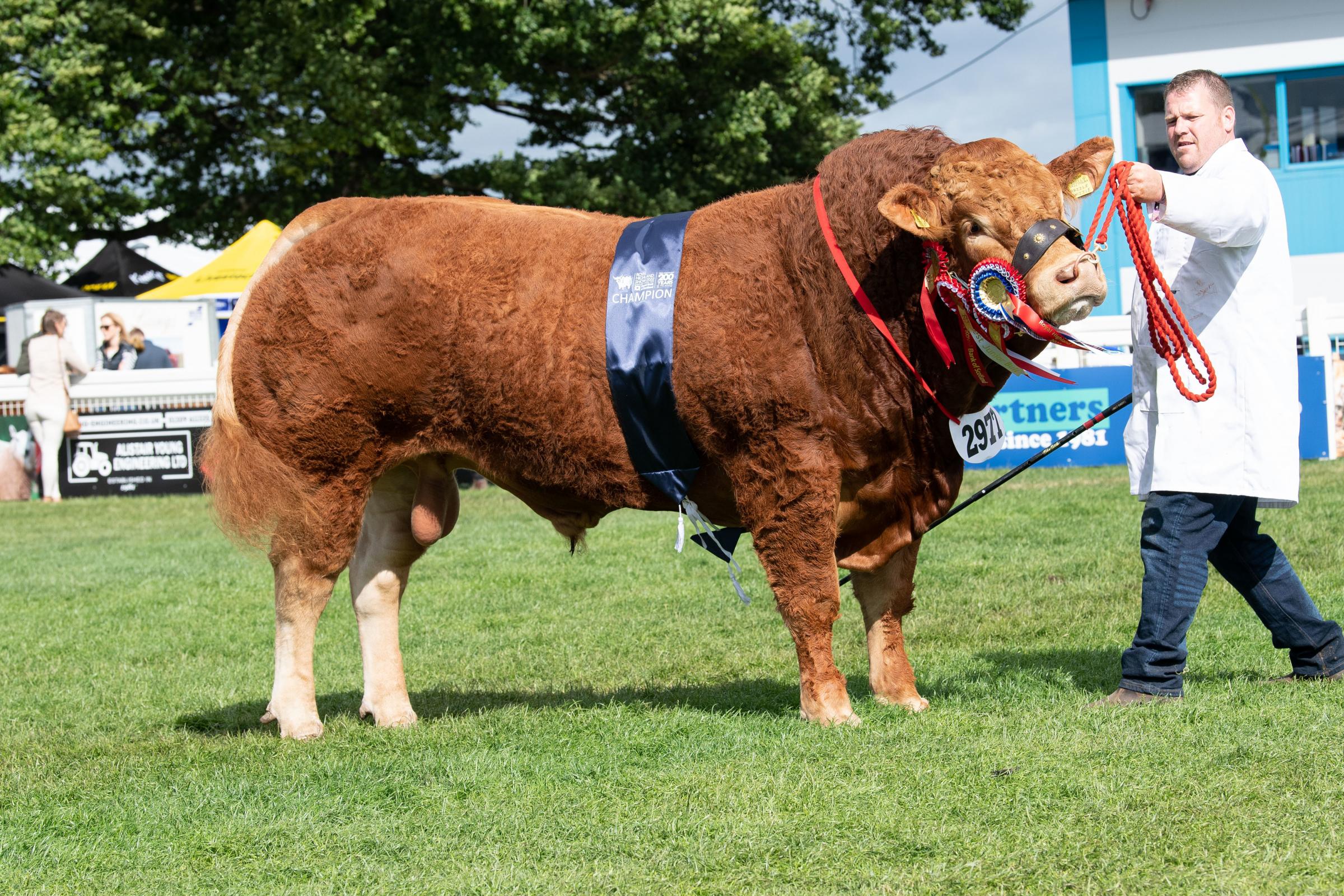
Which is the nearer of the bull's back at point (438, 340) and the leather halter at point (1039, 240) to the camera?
the leather halter at point (1039, 240)

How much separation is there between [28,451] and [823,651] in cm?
1374

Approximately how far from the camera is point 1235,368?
4594mm

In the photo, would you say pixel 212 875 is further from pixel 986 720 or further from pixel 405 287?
pixel 986 720

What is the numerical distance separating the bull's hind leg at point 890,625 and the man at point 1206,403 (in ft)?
2.28

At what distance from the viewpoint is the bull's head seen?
3.91m

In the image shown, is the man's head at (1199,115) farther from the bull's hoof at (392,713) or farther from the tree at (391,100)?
the tree at (391,100)

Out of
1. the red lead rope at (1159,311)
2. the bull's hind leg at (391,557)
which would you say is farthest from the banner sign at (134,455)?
the red lead rope at (1159,311)

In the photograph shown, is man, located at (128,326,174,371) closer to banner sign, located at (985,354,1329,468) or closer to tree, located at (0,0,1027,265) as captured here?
tree, located at (0,0,1027,265)

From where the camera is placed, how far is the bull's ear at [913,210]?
4.06m

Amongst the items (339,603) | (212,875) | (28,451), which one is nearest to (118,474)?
(28,451)

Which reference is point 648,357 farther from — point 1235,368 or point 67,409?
point 67,409

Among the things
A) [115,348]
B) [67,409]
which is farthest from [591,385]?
[115,348]

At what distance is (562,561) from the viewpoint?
926 cm

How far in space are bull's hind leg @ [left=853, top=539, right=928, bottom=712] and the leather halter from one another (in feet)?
4.35
